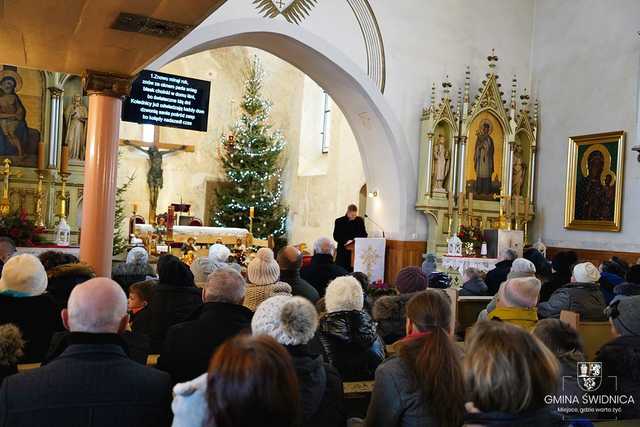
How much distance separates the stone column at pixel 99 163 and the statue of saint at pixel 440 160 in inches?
286

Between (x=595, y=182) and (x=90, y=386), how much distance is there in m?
11.6

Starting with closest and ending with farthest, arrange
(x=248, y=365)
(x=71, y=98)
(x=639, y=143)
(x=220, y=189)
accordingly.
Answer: (x=248, y=365)
(x=71, y=98)
(x=639, y=143)
(x=220, y=189)

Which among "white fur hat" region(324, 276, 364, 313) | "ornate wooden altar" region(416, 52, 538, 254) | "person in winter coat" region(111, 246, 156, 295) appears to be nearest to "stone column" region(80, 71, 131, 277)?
"person in winter coat" region(111, 246, 156, 295)

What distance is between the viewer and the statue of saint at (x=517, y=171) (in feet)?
42.7

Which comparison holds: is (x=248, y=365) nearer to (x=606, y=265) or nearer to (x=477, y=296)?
(x=477, y=296)

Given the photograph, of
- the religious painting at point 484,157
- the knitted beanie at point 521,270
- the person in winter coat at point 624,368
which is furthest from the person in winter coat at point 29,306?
the religious painting at point 484,157

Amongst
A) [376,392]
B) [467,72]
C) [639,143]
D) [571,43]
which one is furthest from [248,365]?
[571,43]

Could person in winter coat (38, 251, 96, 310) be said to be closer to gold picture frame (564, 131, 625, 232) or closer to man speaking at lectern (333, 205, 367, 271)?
man speaking at lectern (333, 205, 367, 271)

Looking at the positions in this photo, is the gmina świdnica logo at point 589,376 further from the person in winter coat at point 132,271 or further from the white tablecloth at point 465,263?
the white tablecloth at point 465,263

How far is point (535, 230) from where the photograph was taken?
13328 millimetres

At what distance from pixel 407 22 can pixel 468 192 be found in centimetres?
343

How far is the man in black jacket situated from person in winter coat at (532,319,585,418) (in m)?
1.85

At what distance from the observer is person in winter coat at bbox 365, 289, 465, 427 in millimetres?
2375

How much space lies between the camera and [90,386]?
213cm
